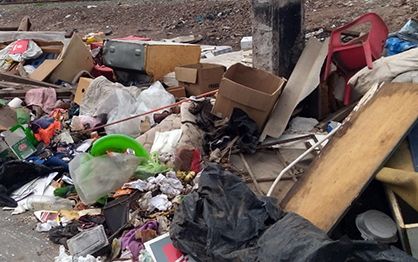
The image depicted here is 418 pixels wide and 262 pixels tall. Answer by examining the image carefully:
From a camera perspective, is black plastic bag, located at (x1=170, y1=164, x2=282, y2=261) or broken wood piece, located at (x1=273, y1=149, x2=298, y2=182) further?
broken wood piece, located at (x1=273, y1=149, x2=298, y2=182)

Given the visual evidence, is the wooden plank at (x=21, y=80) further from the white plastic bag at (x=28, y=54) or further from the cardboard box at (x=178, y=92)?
the cardboard box at (x=178, y=92)

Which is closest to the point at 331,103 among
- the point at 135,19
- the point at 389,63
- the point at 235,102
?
the point at 389,63

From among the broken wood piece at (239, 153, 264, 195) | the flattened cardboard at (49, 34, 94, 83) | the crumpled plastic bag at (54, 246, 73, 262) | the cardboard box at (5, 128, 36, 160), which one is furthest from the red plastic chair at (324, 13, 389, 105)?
the flattened cardboard at (49, 34, 94, 83)

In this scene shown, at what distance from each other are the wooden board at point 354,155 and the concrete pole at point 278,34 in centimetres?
144

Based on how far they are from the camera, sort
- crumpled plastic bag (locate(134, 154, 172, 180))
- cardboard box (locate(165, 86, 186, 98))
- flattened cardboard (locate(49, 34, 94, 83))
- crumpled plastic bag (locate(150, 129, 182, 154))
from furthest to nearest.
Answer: flattened cardboard (locate(49, 34, 94, 83))
cardboard box (locate(165, 86, 186, 98))
crumpled plastic bag (locate(150, 129, 182, 154))
crumpled plastic bag (locate(134, 154, 172, 180))

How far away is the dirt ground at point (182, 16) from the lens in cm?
760

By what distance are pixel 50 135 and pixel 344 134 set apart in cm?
311

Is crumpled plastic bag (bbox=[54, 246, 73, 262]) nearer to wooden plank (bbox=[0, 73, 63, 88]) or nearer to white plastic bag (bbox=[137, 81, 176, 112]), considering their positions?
white plastic bag (bbox=[137, 81, 176, 112])

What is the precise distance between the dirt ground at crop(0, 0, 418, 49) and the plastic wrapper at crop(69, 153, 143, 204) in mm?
4858

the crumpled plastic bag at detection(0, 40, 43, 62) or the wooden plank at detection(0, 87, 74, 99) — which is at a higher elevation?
the crumpled plastic bag at detection(0, 40, 43, 62)

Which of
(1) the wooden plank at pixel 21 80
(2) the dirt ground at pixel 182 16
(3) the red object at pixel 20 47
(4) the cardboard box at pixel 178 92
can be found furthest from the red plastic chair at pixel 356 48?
(3) the red object at pixel 20 47

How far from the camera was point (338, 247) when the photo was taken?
197cm

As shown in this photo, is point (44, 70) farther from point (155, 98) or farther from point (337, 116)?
point (337, 116)

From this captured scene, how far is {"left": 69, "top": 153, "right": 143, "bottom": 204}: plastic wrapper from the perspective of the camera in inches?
132
